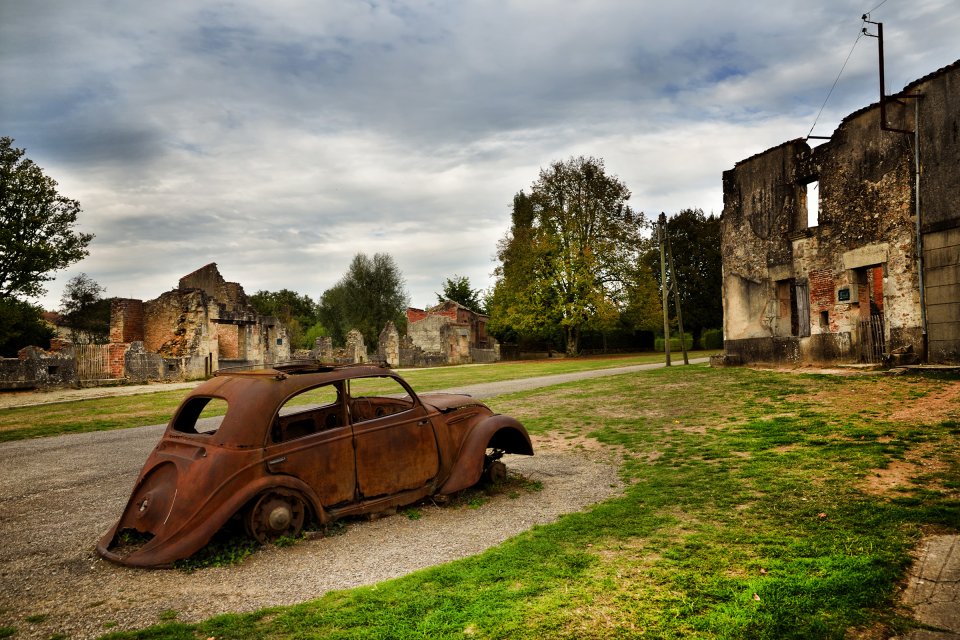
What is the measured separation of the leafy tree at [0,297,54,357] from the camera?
32.3 meters

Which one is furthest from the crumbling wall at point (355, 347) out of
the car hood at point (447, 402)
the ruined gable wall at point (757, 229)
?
the car hood at point (447, 402)

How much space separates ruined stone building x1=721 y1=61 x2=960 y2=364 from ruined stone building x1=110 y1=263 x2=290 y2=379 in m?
25.5

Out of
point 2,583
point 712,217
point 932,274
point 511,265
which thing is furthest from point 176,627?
point 712,217

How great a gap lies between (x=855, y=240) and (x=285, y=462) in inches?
589

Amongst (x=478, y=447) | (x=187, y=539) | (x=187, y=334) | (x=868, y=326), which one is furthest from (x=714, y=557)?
(x=187, y=334)

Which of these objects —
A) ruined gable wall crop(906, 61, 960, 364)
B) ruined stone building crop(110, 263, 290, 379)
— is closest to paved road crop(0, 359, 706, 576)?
ruined gable wall crop(906, 61, 960, 364)

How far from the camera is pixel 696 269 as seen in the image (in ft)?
160

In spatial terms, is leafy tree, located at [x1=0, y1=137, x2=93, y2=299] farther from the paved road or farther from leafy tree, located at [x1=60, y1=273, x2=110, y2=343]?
the paved road

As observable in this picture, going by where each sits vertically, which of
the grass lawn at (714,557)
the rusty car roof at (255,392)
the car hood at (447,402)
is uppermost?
the rusty car roof at (255,392)

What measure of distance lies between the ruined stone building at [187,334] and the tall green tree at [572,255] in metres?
16.9

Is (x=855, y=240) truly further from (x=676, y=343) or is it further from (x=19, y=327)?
(x=19, y=327)

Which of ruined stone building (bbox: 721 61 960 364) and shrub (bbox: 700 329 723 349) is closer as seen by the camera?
ruined stone building (bbox: 721 61 960 364)

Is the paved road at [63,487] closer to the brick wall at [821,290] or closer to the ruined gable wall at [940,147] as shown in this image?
the ruined gable wall at [940,147]

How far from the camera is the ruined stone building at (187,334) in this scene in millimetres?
28664
